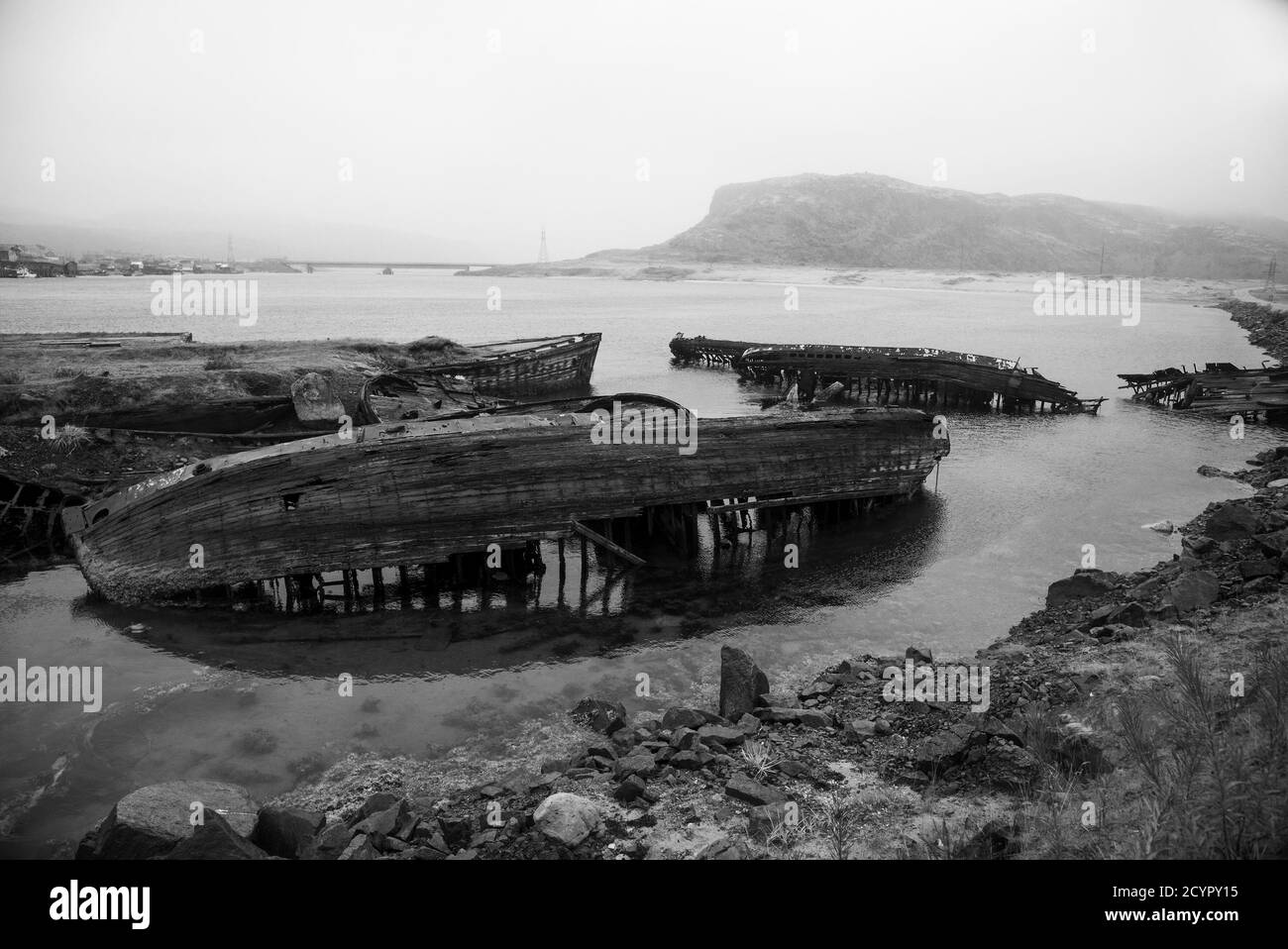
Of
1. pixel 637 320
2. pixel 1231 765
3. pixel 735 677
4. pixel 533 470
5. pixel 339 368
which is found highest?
pixel 637 320

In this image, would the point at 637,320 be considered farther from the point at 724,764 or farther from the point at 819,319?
the point at 724,764

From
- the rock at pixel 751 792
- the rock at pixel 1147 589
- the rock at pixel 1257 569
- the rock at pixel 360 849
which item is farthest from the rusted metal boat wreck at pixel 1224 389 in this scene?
the rock at pixel 360 849

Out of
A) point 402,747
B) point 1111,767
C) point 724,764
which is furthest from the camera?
point 402,747

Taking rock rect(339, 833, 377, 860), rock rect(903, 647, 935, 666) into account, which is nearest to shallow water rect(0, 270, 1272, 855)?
rock rect(903, 647, 935, 666)

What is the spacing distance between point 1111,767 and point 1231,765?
2.03m

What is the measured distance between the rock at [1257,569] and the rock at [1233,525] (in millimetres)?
3337

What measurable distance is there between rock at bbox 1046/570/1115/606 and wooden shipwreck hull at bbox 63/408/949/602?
749cm

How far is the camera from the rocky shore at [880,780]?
632 cm

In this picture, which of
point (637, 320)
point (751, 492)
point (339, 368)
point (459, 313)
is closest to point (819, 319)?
point (637, 320)

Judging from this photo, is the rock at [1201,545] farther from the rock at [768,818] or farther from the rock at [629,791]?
the rock at [629,791]

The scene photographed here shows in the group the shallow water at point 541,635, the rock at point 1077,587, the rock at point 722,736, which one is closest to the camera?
the rock at point 722,736

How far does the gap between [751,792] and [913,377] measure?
3772cm
